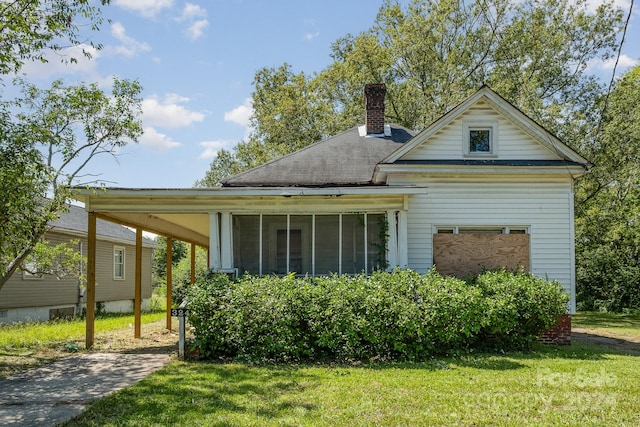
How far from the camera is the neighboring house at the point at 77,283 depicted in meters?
16.2

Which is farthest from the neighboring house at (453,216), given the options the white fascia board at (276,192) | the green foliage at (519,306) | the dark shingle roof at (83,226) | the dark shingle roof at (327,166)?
the dark shingle roof at (83,226)

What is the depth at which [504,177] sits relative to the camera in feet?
39.0

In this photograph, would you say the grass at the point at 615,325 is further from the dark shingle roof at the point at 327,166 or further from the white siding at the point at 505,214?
the dark shingle roof at the point at 327,166

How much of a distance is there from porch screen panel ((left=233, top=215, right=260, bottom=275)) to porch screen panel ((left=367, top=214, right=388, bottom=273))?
2.52m

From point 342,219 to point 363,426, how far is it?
6679mm

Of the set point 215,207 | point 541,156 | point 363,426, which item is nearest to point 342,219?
point 215,207

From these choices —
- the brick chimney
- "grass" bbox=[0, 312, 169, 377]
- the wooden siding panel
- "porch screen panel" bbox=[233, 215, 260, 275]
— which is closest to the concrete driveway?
"grass" bbox=[0, 312, 169, 377]

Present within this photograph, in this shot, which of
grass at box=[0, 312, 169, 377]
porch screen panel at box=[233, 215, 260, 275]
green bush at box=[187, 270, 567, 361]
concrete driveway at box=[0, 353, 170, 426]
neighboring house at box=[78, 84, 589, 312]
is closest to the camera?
concrete driveway at box=[0, 353, 170, 426]

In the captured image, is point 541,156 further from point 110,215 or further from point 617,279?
point 617,279

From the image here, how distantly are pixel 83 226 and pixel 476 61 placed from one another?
19.3 meters

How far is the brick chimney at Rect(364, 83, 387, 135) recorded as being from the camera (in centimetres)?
1553

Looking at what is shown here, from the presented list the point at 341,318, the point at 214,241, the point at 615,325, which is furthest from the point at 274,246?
the point at 615,325

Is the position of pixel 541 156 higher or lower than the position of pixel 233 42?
lower

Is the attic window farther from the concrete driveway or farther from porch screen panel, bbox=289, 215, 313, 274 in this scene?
the concrete driveway
